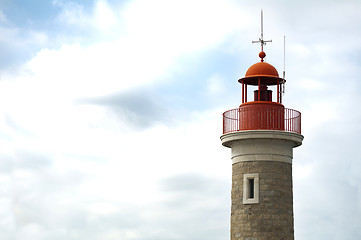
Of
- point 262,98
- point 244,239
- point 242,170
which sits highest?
point 262,98

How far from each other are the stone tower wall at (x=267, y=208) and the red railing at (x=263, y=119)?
134 cm

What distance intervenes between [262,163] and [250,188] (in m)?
1.05

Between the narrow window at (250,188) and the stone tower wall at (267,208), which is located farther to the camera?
the narrow window at (250,188)

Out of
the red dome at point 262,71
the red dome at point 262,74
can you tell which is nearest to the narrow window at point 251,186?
the red dome at point 262,74

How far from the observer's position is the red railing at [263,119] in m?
38.0

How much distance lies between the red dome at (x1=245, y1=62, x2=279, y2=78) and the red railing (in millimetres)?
1383

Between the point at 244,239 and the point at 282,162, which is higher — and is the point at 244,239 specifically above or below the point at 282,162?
below

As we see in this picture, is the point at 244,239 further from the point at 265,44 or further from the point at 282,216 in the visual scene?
the point at 265,44

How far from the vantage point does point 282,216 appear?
123 feet

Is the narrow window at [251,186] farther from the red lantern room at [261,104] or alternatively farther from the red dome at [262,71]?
the red dome at [262,71]

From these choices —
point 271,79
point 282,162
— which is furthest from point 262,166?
point 271,79

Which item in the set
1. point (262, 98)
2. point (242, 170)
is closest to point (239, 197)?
point (242, 170)

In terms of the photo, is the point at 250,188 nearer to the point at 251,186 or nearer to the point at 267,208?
the point at 251,186

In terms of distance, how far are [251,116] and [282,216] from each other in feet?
12.9
